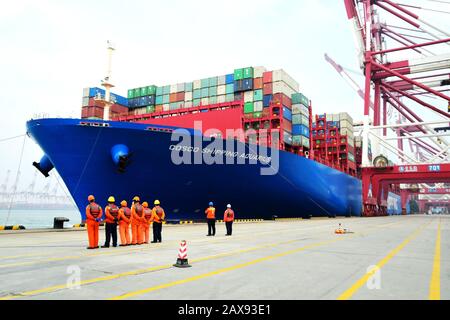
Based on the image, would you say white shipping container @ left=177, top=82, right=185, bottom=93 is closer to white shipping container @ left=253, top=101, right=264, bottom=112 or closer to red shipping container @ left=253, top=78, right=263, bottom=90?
red shipping container @ left=253, top=78, right=263, bottom=90

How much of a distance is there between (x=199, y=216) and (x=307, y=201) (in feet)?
41.2

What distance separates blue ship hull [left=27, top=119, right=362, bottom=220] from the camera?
57.1 feet

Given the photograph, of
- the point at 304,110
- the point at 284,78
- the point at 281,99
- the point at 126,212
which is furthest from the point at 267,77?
the point at 126,212

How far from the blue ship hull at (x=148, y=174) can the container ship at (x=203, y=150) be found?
52mm

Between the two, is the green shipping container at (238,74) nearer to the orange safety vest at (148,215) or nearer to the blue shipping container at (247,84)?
A: the blue shipping container at (247,84)

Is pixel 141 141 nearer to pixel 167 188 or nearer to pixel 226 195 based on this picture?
pixel 167 188

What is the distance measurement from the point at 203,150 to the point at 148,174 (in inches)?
142

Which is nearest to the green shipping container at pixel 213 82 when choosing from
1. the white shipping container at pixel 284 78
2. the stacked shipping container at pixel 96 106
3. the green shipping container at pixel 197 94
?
the green shipping container at pixel 197 94

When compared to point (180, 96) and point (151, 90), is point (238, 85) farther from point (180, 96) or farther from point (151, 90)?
point (151, 90)

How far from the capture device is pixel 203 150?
20.4 m

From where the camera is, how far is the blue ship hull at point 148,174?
1739cm

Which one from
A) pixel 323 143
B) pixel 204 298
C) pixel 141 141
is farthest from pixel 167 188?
pixel 323 143

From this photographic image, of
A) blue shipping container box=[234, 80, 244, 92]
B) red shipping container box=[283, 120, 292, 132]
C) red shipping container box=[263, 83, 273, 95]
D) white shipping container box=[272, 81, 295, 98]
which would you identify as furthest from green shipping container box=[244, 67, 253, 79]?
red shipping container box=[283, 120, 292, 132]

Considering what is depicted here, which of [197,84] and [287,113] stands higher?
[197,84]
